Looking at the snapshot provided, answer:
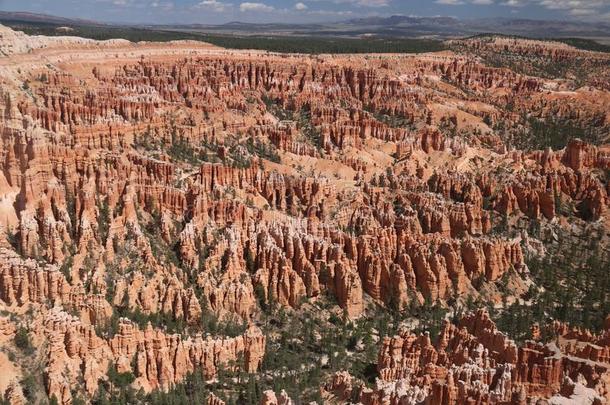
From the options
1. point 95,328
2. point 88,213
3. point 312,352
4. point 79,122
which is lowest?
point 312,352

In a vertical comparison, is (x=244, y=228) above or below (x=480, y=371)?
below

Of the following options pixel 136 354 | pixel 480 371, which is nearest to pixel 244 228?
pixel 136 354

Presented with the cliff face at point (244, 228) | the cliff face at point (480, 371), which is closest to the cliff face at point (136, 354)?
the cliff face at point (244, 228)

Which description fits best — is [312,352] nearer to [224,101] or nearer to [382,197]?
[382,197]

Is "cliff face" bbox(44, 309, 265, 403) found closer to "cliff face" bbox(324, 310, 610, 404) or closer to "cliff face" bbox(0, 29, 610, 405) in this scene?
"cliff face" bbox(0, 29, 610, 405)

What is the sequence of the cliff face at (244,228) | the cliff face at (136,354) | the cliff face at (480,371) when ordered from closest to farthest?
the cliff face at (480,371) < the cliff face at (136,354) < the cliff face at (244,228)

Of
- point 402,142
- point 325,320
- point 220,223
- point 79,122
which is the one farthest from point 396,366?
point 402,142

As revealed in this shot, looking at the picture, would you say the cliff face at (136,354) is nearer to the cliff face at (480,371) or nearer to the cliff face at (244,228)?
the cliff face at (244,228)

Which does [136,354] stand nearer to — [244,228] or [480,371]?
[244,228]
